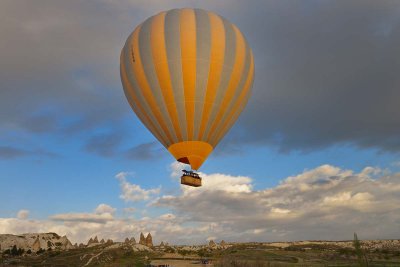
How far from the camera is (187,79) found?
124ft

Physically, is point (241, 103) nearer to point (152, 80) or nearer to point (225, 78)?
point (225, 78)

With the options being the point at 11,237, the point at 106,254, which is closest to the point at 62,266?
the point at 106,254

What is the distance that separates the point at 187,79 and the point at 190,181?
36.0 ft

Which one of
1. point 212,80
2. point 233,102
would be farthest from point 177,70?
point 233,102

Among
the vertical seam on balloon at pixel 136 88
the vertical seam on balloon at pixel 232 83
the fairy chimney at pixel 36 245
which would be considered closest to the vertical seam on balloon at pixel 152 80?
the vertical seam on balloon at pixel 136 88

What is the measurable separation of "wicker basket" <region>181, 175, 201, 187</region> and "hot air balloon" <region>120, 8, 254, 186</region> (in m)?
0.01

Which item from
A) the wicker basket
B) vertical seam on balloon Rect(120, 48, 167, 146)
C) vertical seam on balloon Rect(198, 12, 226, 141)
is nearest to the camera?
vertical seam on balloon Rect(198, 12, 226, 141)

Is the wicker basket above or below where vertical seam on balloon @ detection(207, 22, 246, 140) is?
below

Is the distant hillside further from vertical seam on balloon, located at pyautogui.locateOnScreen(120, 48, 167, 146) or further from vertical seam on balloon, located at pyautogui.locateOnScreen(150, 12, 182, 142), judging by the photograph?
vertical seam on balloon, located at pyautogui.locateOnScreen(150, 12, 182, 142)

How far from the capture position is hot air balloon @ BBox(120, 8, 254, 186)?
3797cm

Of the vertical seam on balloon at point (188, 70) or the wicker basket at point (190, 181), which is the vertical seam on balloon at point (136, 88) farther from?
the wicker basket at point (190, 181)

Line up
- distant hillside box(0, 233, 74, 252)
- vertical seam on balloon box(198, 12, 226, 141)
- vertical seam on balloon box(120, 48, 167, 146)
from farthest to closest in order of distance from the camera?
distant hillside box(0, 233, 74, 252)
vertical seam on balloon box(120, 48, 167, 146)
vertical seam on balloon box(198, 12, 226, 141)

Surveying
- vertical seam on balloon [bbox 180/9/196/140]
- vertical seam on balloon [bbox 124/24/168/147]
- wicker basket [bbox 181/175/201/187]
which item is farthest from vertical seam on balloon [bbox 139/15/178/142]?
wicker basket [bbox 181/175/201/187]

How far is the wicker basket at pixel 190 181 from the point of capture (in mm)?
39312
